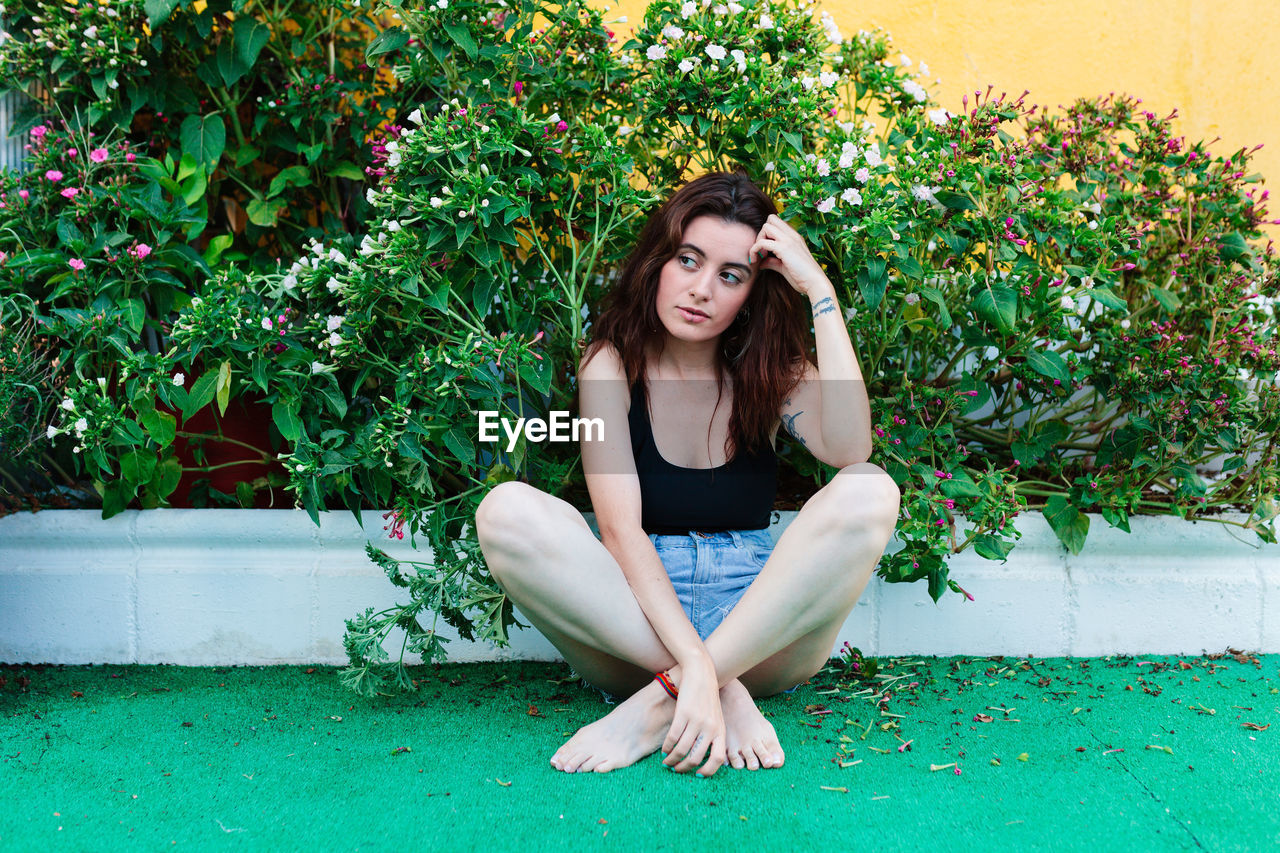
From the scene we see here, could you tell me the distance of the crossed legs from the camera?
1.87 m

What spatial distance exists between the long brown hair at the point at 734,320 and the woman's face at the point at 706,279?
4 centimetres

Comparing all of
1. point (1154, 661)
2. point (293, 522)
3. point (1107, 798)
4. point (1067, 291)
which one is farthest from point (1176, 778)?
point (293, 522)

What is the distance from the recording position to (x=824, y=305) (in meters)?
2.13

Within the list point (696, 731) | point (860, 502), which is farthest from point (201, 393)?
point (860, 502)

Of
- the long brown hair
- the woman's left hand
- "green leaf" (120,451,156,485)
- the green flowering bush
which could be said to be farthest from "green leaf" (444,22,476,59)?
"green leaf" (120,451,156,485)

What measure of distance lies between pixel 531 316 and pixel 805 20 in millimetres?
1051

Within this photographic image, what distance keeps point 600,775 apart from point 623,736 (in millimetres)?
98

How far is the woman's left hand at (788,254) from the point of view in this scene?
83.7 inches

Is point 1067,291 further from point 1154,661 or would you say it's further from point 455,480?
point 455,480

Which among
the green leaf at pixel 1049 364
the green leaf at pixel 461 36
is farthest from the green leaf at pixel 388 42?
the green leaf at pixel 1049 364

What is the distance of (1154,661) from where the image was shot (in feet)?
8.38

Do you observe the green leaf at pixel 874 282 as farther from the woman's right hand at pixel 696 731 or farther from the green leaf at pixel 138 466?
the green leaf at pixel 138 466

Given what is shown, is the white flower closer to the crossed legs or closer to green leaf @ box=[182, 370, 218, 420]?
the crossed legs

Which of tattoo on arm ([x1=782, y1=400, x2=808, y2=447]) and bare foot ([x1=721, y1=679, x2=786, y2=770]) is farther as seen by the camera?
tattoo on arm ([x1=782, y1=400, x2=808, y2=447])
